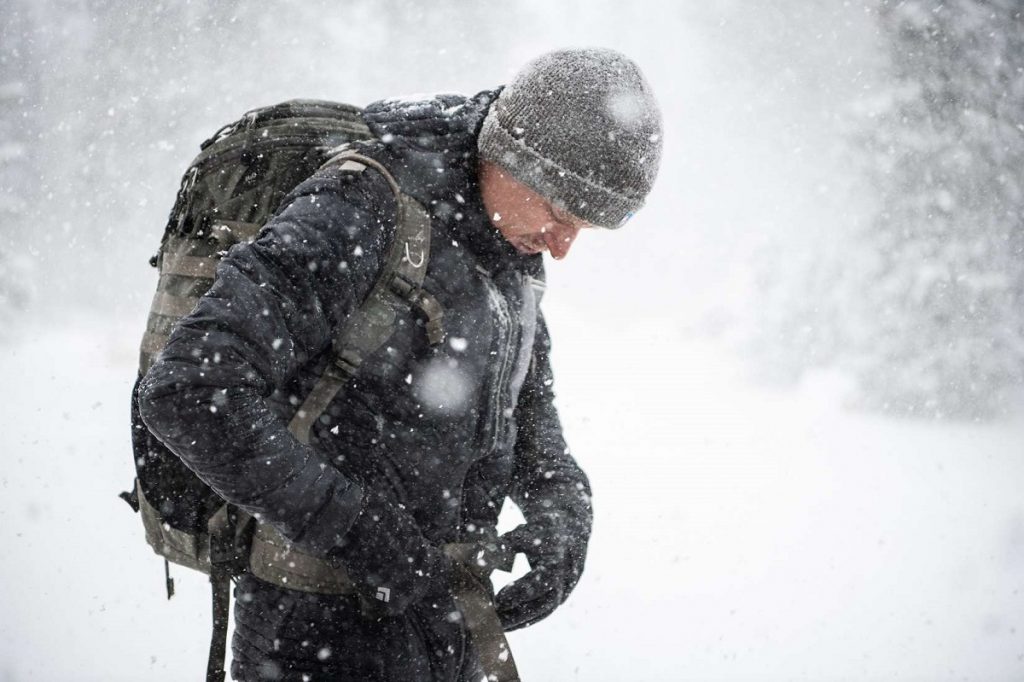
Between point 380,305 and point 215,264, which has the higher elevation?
point 215,264

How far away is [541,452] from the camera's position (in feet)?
6.98

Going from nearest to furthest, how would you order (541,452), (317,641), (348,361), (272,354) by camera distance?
(272,354)
(348,361)
(317,641)
(541,452)

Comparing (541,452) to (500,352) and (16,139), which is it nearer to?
(500,352)

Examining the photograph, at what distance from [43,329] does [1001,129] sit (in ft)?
43.9

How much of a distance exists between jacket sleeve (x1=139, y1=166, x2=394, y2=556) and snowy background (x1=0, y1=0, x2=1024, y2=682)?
10.9 ft

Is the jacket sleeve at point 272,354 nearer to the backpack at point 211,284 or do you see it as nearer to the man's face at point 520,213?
the backpack at point 211,284

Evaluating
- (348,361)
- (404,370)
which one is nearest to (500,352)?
(404,370)

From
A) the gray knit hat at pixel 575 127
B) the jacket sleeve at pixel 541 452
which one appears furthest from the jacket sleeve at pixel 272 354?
the jacket sleeve at pixel 541 452

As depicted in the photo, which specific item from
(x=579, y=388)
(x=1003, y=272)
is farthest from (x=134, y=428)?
(x=1003, y=272)

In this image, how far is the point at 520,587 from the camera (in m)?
1.76

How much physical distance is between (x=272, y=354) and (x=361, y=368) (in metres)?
0.23

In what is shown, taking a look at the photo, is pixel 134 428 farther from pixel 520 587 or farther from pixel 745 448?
pixel 745 448

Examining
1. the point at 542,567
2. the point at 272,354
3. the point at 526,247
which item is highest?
the point at 526,247

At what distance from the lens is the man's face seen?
1715 millimetres
